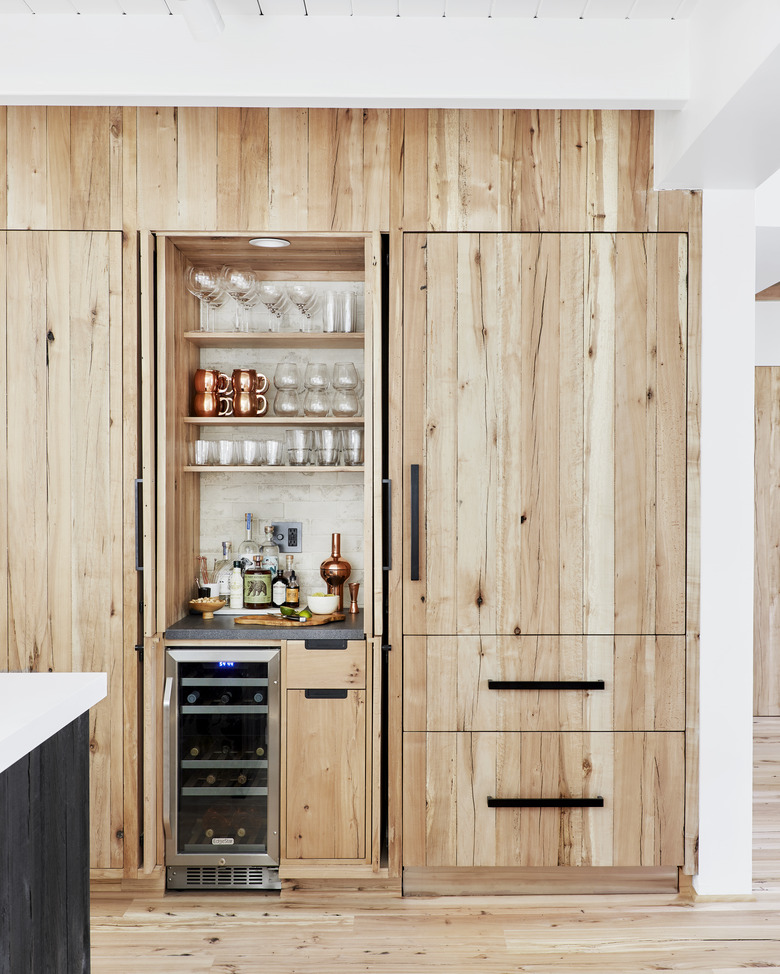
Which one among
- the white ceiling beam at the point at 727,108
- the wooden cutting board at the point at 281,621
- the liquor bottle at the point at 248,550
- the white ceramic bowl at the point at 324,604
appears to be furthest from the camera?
the liquor bottle at the point at 248,550

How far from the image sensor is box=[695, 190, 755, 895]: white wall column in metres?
2.48

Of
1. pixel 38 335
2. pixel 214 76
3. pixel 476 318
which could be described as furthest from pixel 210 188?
pixel 476 318

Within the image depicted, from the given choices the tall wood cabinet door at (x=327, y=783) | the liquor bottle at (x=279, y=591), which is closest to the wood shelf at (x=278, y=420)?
the liquor bottle at (x=279, y=591)

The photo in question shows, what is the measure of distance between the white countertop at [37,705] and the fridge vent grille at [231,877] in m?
1.33

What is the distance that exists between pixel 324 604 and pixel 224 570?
1.50 ft

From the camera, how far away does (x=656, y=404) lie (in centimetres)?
248

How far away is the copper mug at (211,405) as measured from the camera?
9.09ft

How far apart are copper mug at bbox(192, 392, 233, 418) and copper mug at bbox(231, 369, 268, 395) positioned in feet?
0.19

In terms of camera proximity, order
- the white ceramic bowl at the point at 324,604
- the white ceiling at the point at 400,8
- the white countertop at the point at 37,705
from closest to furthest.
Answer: the white countertop at the point at 37,705, the white ceiling at the point at 400,8, the white ceramic bowl at the point at 324,604

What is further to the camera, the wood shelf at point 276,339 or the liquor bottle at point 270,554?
the liquor bottle at point 270,554

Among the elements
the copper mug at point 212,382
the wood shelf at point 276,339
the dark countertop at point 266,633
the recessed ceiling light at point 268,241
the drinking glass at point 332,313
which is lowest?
the dark countertop at point 266,633

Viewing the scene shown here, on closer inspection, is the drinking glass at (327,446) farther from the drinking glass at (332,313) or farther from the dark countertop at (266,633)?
the dark countertop at (266,633)

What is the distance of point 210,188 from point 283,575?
1396mm

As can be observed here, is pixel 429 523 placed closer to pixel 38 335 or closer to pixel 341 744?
pixel 341 744
